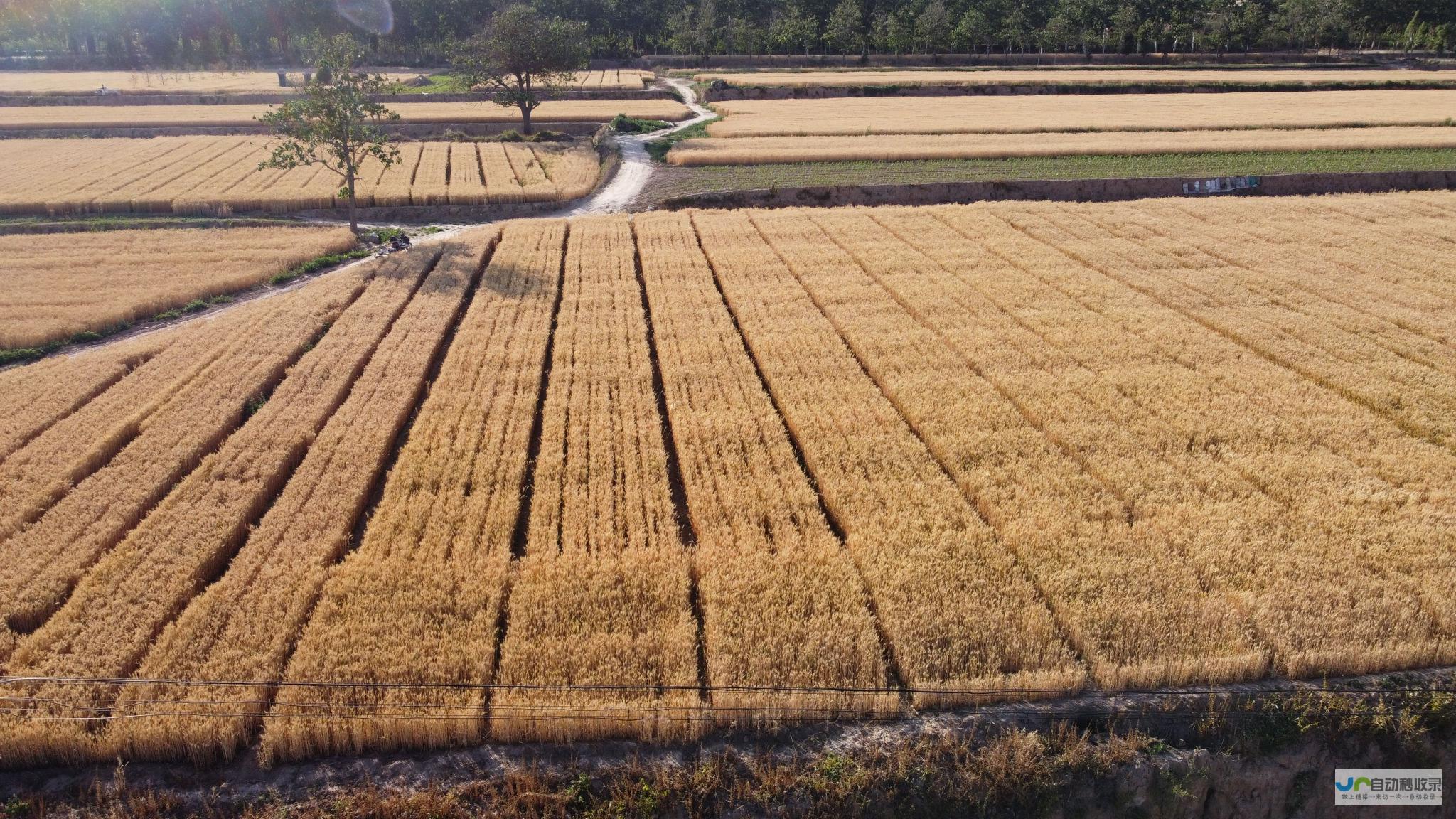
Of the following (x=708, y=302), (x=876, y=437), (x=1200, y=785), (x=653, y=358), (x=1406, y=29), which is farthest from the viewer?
(x=1406, y=29)

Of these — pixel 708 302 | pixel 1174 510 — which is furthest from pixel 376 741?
pixel 708 302

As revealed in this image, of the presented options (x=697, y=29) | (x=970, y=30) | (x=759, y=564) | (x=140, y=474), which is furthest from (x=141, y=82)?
(x=759, y=564)

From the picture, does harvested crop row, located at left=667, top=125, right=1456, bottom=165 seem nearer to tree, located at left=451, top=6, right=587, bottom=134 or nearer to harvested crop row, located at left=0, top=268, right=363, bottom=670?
tree, located at left=451, top=6, right=587, bottom=134

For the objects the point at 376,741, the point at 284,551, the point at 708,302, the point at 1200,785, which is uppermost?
the point at 708,302

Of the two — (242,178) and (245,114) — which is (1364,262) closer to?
(242,178)

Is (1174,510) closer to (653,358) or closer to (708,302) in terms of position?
(653,358)

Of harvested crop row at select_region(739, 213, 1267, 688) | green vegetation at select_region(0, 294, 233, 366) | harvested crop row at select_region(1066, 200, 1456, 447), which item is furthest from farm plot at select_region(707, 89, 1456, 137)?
harvested crop row at select_region(739, 213, 1267, 688)
